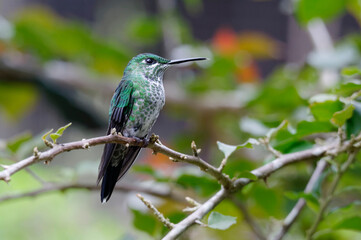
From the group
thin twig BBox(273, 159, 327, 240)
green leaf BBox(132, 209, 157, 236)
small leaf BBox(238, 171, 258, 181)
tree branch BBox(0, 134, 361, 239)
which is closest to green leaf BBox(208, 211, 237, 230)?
tree branch BBox(0, 134, 361, 239)

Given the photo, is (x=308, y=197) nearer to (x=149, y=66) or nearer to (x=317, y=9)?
(x=149, y=66)

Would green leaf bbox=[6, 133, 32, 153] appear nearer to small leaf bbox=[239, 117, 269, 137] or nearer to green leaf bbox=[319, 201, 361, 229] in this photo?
small leaf bbox=[239, 117, 269, 137]

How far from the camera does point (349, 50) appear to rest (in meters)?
2.31

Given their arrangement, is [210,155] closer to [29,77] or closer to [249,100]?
[249,100]

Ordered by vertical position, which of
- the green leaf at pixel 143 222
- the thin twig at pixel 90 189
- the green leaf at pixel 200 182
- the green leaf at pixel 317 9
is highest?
the green leaf at pixel 317 9

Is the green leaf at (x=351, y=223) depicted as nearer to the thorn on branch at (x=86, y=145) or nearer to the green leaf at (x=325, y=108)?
the green leaf at (x=325, y=108)

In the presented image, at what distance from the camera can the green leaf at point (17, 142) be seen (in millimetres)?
1505

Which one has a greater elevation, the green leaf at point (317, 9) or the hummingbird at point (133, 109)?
the green leaf at point (317, 9)

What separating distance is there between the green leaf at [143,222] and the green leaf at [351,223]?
0.65 meters

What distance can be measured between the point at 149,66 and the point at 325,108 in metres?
0.75

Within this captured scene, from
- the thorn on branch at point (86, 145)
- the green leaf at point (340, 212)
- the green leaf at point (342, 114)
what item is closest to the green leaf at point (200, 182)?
the green leaf at point (340, 212)

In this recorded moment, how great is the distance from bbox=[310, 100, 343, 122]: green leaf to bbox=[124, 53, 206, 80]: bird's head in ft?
2.09

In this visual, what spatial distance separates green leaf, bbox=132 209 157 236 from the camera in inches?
65.3

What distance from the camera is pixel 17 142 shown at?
1.51 metres
